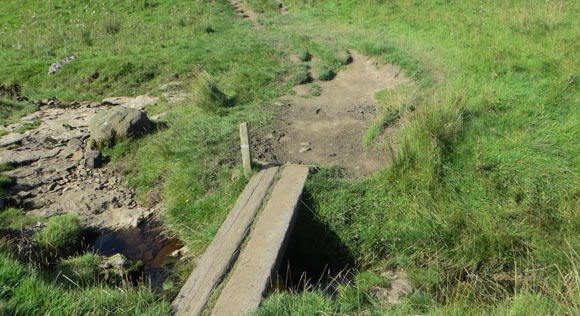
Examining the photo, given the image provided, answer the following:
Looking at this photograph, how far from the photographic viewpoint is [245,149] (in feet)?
23.5

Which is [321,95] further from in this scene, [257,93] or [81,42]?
[81,42]

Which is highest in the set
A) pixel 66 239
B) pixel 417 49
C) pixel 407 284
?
pixel 417 49

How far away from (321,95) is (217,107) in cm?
250

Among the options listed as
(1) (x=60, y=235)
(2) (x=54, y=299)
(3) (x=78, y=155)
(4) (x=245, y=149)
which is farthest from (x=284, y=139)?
(2) (x=54, y=299)

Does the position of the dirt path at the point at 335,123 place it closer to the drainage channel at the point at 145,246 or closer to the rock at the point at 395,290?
the rock at the point at 395,290

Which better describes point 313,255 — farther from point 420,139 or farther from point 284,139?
point 284,139

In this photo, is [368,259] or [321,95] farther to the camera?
[321,95]

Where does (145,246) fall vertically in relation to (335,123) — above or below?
below

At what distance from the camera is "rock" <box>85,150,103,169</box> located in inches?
358

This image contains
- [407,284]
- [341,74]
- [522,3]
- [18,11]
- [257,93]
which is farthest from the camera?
[18,11]

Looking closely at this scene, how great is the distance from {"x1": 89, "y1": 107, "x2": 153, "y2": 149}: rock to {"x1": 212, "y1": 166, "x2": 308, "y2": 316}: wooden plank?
14.1ft

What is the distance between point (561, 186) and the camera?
6488 mm

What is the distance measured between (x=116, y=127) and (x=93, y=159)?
949 millimetres

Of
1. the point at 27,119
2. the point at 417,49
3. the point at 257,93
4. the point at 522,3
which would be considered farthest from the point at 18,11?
the point at 522,3
